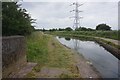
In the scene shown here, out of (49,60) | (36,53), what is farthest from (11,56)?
(36,53)

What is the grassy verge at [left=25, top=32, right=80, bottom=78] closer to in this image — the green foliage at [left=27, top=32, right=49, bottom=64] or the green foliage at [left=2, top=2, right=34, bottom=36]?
the green foliage at [left=27, top=32, right=49, bottom=64]

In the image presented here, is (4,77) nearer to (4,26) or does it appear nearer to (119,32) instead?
(4,26)

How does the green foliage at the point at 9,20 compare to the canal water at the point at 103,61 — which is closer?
the canal water at the point at 103,61

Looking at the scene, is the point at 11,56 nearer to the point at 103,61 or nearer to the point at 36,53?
the point at 36,53

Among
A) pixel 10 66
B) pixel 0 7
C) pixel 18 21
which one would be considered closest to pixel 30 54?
pixel 18 21

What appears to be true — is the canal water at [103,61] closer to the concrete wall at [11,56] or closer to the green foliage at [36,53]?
the green foliage at [36,53]

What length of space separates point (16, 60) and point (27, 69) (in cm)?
92

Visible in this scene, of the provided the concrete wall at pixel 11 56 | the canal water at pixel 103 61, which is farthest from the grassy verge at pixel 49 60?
the canal water at pixel 103 61

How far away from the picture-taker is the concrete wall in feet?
32.3

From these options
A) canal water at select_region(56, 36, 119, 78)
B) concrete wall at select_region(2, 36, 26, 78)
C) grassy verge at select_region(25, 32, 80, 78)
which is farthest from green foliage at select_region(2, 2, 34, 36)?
canal water at select_region(56, 36, 119, 78)

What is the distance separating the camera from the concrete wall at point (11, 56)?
9852mm

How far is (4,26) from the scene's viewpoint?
17.0 m

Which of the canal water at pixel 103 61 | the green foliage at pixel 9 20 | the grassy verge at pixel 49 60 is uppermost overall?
the green foliage at pixel 9 20

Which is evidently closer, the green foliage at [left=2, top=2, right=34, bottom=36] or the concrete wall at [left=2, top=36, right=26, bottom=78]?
the concrete wall at [left=2, top=36, right=26, bottom=78]
